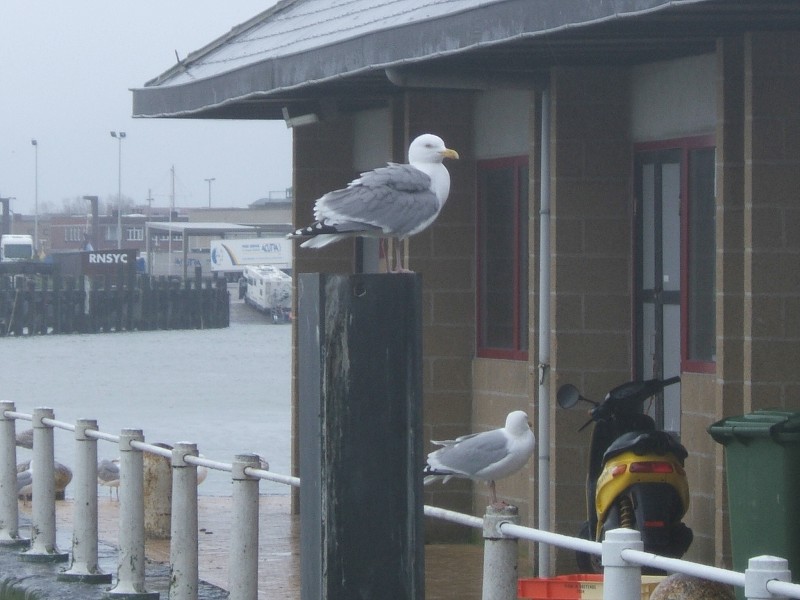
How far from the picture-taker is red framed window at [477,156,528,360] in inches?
436

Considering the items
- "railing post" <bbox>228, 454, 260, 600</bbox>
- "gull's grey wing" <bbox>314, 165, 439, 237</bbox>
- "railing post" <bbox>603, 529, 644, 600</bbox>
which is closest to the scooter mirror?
"railing post" <bbox>228, 454, 260, 600</bbox>

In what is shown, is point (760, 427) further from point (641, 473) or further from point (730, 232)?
point (730, 232)

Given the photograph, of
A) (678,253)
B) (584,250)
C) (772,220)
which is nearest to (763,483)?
(772,220)

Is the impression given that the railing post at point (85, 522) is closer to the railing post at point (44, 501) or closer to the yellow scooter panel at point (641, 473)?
the railing post at point (44, 501)

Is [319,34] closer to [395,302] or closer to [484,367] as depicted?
[484,367]

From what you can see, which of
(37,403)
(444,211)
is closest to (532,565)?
(444,211)

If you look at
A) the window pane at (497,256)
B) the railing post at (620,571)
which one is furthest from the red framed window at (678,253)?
the railing post at (620,571)

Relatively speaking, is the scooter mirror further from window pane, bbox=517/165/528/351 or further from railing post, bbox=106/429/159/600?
railing post, bbox=106/429/159/600

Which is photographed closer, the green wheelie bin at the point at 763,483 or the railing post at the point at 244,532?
the green wheelie bin at the point at 763,483

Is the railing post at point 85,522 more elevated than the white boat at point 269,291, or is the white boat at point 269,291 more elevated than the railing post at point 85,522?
the white boat at point 269,291

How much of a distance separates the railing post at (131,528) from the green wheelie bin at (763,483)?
3.17 m

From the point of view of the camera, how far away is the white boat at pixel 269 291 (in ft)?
347

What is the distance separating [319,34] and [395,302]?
18.7ft

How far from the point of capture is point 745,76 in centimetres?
811
